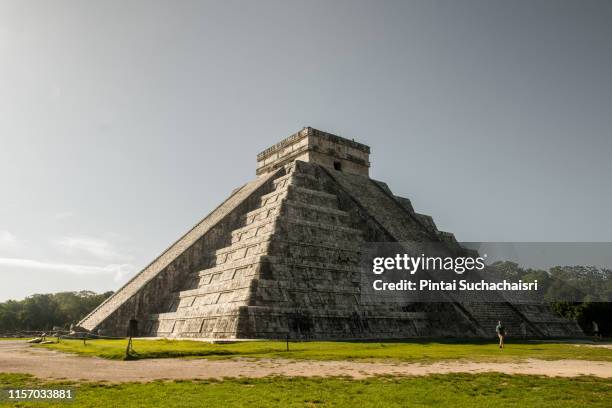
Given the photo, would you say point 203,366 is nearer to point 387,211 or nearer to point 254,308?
point 254,308

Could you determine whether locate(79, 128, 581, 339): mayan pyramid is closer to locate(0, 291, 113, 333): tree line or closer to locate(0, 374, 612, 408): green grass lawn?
locate(0, 374, 612, 408): green grass lawn

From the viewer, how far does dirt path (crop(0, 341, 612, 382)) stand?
8.87 meters

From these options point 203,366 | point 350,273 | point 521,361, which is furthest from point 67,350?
point 521,361

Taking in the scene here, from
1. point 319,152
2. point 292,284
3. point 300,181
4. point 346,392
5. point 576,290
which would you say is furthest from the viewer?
point 576,290

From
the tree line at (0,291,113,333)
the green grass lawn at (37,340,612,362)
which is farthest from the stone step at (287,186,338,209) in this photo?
the tree line at (0,291,113,333)

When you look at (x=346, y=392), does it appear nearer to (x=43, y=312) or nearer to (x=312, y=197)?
(x=312, y=197)

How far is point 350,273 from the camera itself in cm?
2095

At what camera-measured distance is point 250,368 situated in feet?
32.4

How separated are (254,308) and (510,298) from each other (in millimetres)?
14198

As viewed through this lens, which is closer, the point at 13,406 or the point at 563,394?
the point at 13,406

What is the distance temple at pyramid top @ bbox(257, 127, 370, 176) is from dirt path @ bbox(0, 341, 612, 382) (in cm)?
2046

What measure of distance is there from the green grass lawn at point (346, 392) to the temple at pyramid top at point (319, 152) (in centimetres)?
2291

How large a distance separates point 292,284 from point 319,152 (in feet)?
45.3

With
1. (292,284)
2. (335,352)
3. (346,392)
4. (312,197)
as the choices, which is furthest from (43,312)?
(346,392)
